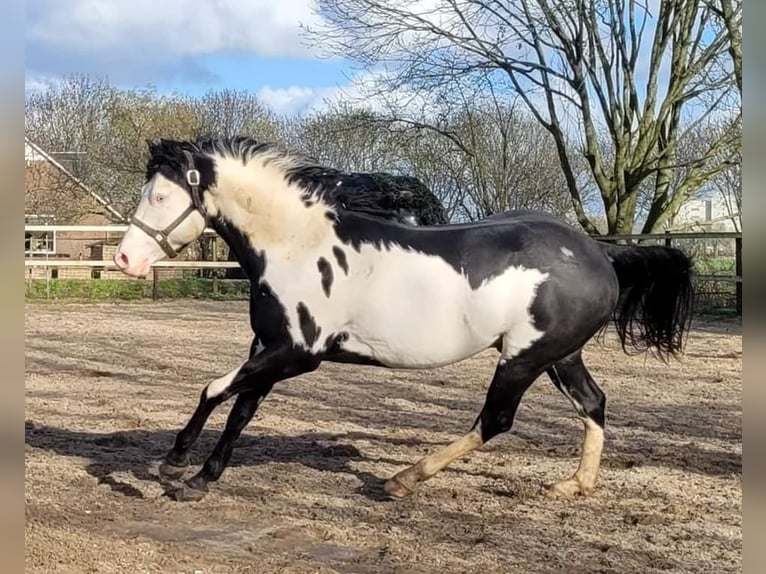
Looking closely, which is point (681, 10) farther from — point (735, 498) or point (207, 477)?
point (207, 477)

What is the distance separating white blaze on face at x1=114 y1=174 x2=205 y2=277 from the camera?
4281 mm

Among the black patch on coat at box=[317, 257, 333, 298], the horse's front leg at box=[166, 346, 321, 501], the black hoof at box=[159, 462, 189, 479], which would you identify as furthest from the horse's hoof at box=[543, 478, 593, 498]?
the black hoof at box=[159, 462, 189, 479]

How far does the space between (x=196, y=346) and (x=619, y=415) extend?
5.92m

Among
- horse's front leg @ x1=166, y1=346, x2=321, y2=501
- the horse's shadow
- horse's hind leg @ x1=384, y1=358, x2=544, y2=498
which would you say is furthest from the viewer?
the horse's shadow

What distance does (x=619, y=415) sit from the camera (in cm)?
663

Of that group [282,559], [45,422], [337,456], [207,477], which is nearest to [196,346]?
[45,422]

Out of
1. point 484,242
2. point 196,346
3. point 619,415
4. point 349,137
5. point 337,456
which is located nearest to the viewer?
point 484,242

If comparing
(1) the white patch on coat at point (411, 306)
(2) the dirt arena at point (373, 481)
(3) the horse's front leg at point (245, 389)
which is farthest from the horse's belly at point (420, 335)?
(2) the dirt arena at point (373, 481)

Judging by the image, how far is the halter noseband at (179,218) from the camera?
14.1ft

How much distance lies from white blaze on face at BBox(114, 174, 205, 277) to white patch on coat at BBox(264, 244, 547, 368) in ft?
1.86

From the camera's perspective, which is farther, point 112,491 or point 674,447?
point 674,447

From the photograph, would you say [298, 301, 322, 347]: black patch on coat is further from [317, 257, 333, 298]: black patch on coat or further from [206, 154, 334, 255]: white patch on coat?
[206, 154, 334, 255]: white patch on coat

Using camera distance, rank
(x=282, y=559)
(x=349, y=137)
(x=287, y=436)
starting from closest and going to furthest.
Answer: (x=282, y=559)
(x=287, y=436)
(x=349, y=137)

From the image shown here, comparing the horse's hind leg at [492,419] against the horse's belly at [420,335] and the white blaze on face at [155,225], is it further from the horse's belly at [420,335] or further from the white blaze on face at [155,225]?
the white blaze on face at [155,225]
